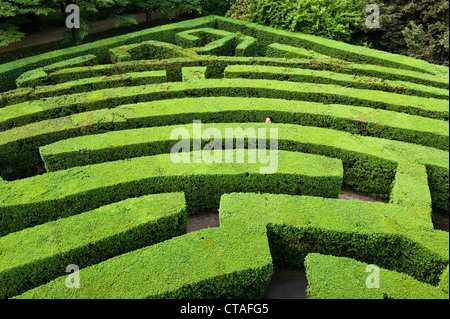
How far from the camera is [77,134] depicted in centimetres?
1357

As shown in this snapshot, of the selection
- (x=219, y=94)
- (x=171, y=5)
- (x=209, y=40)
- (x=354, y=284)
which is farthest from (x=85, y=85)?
(x=354, y=284)

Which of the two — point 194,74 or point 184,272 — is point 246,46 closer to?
point 194,74

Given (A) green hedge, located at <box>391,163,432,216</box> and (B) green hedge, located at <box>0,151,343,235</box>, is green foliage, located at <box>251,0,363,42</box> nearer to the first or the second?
(A) green hedge, located at <box>391,163,432,216</box>

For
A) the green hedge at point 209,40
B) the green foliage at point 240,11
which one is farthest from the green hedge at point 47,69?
the green foliage at point 240,11

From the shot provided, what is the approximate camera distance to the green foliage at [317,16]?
22.4m

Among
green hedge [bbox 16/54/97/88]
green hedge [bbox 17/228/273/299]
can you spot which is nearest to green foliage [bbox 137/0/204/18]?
green hedge [bbox 16/54/97/88]

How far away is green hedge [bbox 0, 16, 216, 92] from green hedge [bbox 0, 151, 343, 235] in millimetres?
11479

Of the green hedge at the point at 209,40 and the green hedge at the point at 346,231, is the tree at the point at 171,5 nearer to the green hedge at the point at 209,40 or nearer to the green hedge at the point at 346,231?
the green hedge at the point at 209,40

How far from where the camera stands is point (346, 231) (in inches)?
360

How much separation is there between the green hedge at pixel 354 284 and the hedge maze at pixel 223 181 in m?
0.03

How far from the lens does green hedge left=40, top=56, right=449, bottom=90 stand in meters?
17.5
